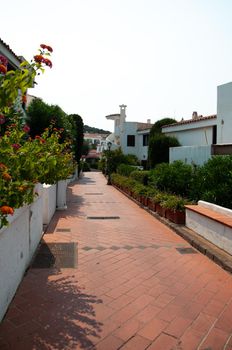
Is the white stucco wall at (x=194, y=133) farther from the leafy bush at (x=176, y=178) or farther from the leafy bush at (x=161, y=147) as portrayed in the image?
the leafy bush at (x=176, y=178)

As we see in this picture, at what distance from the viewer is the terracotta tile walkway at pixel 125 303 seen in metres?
3.36

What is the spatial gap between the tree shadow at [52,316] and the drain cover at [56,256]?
65cm

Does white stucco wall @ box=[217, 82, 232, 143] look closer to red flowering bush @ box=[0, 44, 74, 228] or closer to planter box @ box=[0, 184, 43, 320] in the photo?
planter box @ box=[0, 184, 43, 320]

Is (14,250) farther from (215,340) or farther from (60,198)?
(60,198)

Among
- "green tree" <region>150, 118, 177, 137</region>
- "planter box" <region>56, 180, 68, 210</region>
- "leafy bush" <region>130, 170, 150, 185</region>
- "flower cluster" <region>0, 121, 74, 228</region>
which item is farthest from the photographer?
"green tree" <region>150, 118, 177, 137</region>

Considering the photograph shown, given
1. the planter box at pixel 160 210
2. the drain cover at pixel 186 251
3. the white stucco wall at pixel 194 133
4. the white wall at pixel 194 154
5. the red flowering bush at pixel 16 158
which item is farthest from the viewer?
the white stucco wall at pixel 194 133

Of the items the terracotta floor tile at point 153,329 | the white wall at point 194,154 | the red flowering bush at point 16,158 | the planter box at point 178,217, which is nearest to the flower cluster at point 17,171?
the red flowering bush at point 16,158

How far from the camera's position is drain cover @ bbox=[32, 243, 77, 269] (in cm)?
571

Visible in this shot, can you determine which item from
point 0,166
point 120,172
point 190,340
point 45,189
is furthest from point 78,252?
point 120,172

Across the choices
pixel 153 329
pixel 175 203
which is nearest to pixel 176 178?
pixel 175 203

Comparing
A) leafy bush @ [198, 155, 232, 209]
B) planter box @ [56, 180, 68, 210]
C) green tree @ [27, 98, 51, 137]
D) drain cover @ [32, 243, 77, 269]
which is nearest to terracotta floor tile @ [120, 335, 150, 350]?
drain cover @ [32, 243, 77, 269]

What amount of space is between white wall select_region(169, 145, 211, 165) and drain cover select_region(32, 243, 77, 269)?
261 inches

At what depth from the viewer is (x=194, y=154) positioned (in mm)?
12789

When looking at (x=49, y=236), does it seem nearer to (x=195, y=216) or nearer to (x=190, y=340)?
(x=195, y=216)
